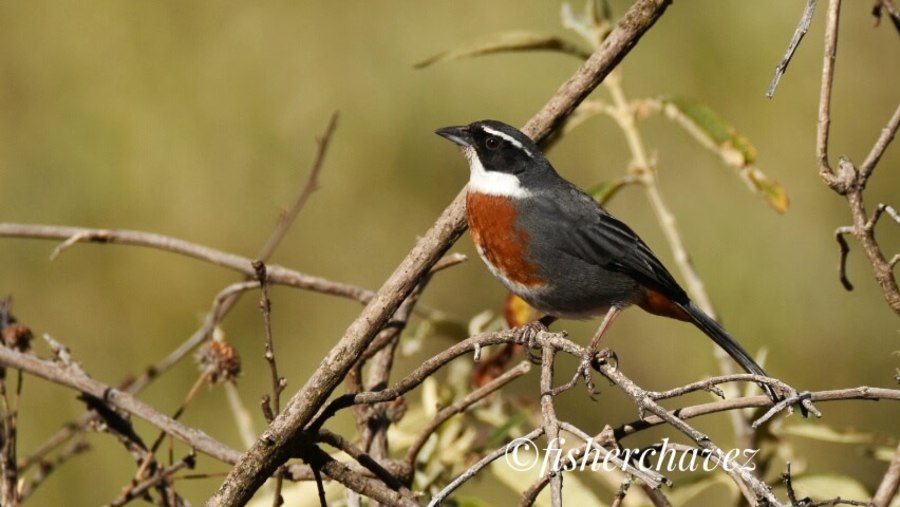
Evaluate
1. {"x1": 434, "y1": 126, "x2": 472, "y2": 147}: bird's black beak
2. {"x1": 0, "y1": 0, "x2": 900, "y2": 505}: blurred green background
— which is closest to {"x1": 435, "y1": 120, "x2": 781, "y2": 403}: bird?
{"x1": 434, "y1": 126, "x2": 472, "y2": 147}: bird's black beak

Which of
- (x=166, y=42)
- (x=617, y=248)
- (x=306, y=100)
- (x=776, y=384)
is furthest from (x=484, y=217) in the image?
(x=166, y=42)

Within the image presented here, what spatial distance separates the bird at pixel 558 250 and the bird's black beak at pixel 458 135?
130 millimetres

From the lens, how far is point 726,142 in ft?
10.0

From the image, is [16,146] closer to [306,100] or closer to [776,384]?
[306,100]

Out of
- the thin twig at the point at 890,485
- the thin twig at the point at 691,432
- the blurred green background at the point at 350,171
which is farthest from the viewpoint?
the blurred green background at the point at 350,171

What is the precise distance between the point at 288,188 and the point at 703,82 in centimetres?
198

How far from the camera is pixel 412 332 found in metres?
3.37

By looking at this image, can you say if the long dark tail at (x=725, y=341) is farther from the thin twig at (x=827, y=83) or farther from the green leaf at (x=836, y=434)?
the thin twig at (x=827, y=83)

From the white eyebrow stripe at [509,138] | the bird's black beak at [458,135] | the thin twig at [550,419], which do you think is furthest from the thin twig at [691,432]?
the bird's black beak at [458,135]

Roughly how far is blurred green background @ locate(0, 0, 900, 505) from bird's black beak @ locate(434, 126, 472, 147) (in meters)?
1.54

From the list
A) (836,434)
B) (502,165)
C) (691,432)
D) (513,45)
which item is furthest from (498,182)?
(691,432)

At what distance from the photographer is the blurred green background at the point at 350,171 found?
499 centimetres

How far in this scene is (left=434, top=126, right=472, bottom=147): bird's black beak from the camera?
3.56 meters

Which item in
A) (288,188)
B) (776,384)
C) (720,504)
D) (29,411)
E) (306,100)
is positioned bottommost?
(776,384)
